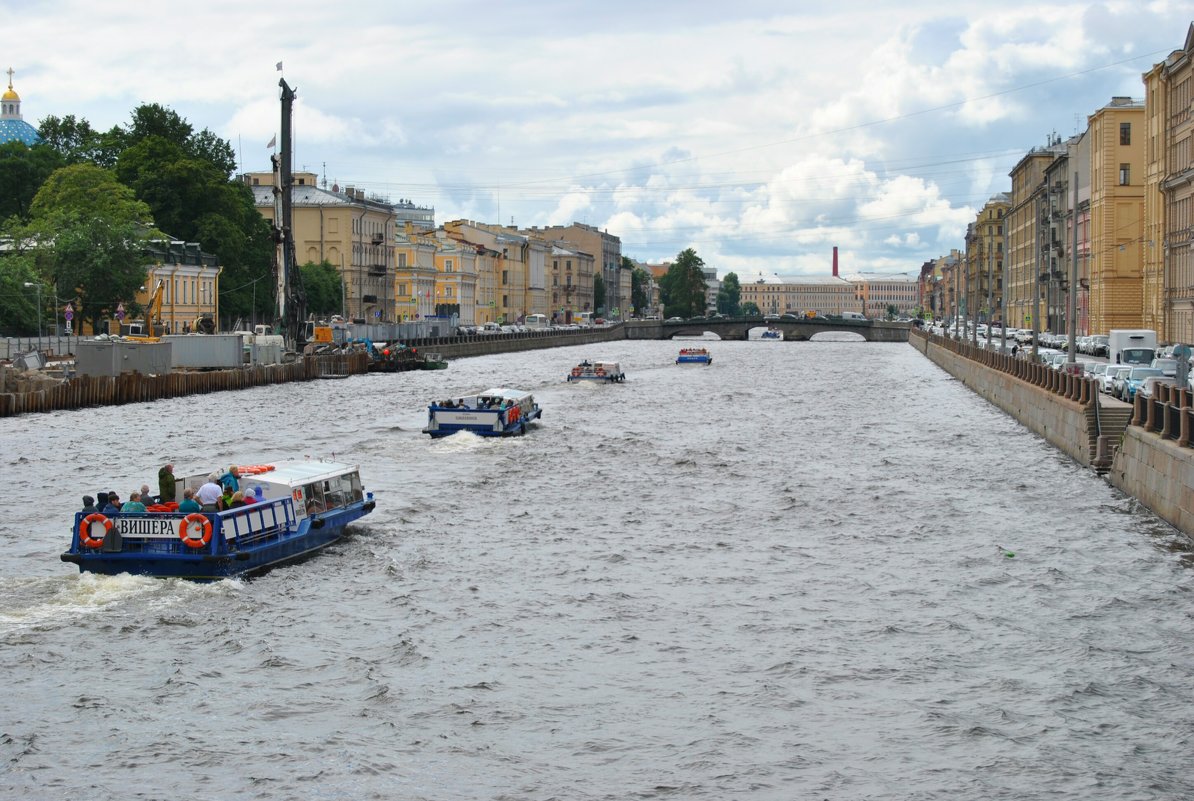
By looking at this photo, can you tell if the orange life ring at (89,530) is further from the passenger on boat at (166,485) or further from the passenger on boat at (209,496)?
the passenger on boat at (166,485)

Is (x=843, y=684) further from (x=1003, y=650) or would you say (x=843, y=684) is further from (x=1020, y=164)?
(x=1020, y=164)

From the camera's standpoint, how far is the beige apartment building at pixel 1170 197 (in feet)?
268

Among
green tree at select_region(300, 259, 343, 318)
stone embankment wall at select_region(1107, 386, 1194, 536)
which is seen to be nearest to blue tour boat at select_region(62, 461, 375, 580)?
stone embankment wall at select_region(1107, 386, 1194, 536)

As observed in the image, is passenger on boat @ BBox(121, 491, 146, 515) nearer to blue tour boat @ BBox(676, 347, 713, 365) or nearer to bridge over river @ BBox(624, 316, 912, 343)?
blue tour boat @ BBox(676, 347, 713, 365)

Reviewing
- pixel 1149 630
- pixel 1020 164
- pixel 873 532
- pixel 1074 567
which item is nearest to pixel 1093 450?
pixel 873 532

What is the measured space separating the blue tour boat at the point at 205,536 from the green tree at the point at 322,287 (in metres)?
104

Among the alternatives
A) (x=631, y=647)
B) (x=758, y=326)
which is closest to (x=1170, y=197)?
(x=631, y=647)

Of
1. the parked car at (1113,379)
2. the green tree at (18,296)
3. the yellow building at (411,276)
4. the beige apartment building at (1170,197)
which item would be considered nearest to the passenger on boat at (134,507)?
the parked car at (1113,379)

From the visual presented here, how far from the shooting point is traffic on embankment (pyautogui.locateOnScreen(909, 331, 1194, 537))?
104ft

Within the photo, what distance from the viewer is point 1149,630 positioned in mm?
24656

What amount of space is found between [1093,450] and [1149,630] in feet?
61.0

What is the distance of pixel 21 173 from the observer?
11606 cm

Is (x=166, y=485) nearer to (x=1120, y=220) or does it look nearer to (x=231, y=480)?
(x=231, y=480)

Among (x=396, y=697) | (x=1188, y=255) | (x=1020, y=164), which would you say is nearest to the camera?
(x=396, y=697)
